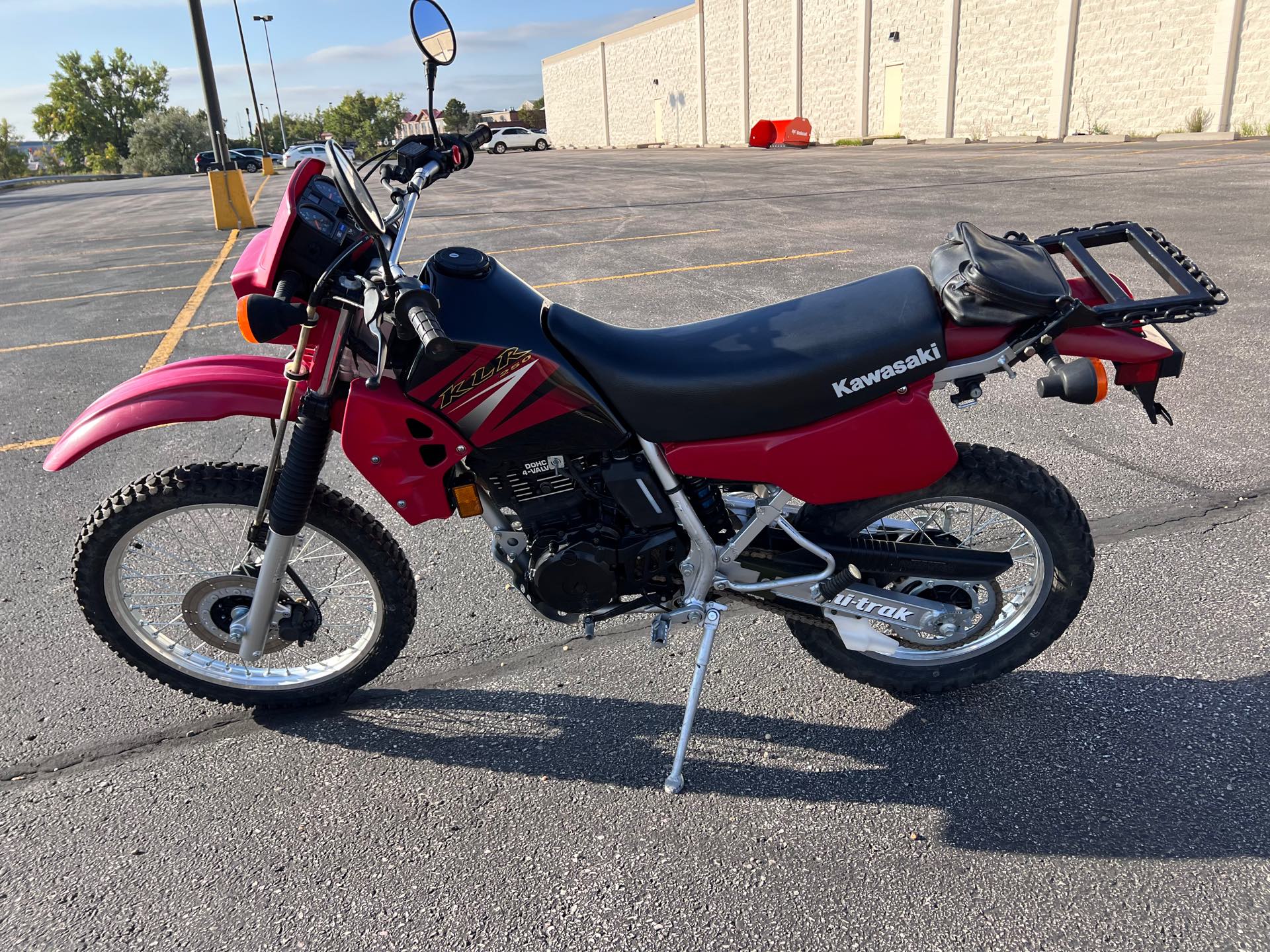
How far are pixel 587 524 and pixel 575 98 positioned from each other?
6408cm

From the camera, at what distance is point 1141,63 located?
2320cm

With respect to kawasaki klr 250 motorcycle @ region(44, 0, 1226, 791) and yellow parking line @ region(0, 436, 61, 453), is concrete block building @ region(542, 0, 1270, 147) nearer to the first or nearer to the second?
kawasaki klr 250 motorcycle @ region(44, 0, 1226, 791)

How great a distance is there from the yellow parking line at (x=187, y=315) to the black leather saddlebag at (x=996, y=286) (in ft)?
13.5

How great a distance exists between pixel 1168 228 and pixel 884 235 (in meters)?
2.91

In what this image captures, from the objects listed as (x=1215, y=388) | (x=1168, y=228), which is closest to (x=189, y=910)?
(x=1215, y=388)

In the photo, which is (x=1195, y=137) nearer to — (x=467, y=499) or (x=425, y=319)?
(x=467, y=499)

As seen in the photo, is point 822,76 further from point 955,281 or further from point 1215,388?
point 955,281

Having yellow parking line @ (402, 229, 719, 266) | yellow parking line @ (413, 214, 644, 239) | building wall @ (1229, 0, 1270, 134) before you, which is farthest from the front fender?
building wall @ (1229, 0, 1270, 134)

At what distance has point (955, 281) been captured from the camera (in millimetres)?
2123

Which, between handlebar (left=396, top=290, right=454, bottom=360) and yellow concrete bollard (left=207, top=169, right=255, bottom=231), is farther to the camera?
yellow concrete bollard (left=207, top=169, right=255, bottom=231)

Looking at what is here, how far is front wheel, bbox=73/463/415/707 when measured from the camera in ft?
8.10

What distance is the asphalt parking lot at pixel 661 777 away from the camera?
2014mm

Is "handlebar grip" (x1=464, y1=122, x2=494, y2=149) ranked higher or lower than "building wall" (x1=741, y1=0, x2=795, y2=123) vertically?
lower

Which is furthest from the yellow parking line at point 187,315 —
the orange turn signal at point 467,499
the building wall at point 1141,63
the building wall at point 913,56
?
the building wall at point 913,56
